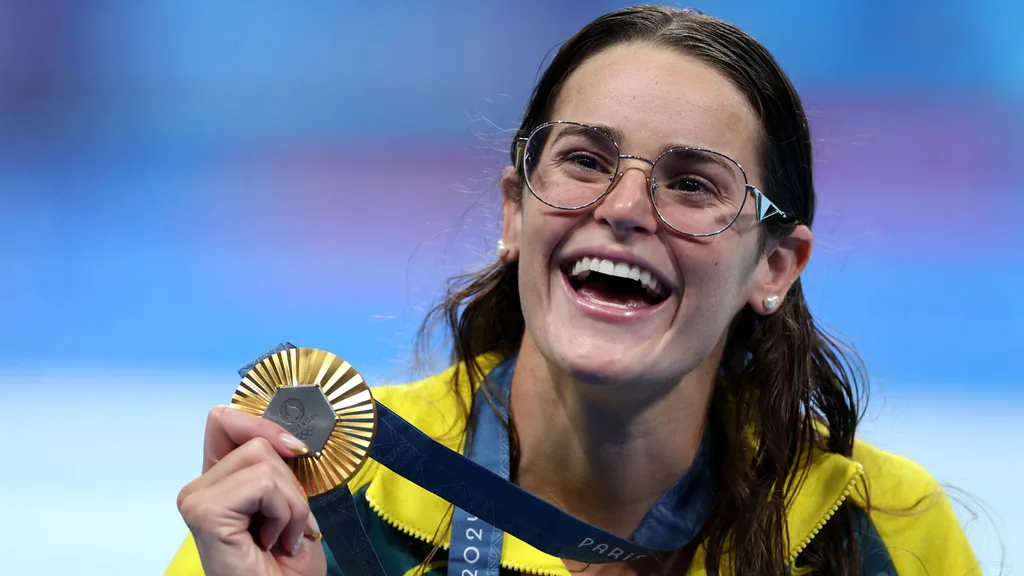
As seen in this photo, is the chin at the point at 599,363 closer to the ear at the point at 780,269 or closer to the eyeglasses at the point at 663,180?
the eyeglasses at the point at 663,180

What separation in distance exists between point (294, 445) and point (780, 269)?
1157mm

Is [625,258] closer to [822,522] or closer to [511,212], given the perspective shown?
[511,212]

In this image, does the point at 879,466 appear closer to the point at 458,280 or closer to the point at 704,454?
the point at 704,454

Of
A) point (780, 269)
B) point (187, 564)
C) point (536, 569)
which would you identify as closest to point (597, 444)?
point (536, 569)

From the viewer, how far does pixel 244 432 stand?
1671 mm

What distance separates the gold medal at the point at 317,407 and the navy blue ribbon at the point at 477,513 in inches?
2.8

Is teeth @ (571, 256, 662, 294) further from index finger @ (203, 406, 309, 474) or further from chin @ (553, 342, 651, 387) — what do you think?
index finger @ (203, 406, 309, 474)

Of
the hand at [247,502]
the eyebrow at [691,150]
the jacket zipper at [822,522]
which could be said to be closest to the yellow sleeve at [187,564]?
the hand at [247,502]

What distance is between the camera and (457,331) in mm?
2535

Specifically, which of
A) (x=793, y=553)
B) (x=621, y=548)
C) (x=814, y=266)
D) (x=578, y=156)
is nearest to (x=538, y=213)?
(x=578, y=156)

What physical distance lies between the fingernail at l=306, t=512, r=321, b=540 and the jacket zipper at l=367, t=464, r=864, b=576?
0.48 metres

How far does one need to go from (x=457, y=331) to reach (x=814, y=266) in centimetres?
266

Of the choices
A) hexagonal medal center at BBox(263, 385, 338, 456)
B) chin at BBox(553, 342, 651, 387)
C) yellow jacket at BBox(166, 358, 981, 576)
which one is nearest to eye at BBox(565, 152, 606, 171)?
chin at BBox(553, 342, 651, 387)

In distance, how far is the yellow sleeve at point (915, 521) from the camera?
92.4 inches
